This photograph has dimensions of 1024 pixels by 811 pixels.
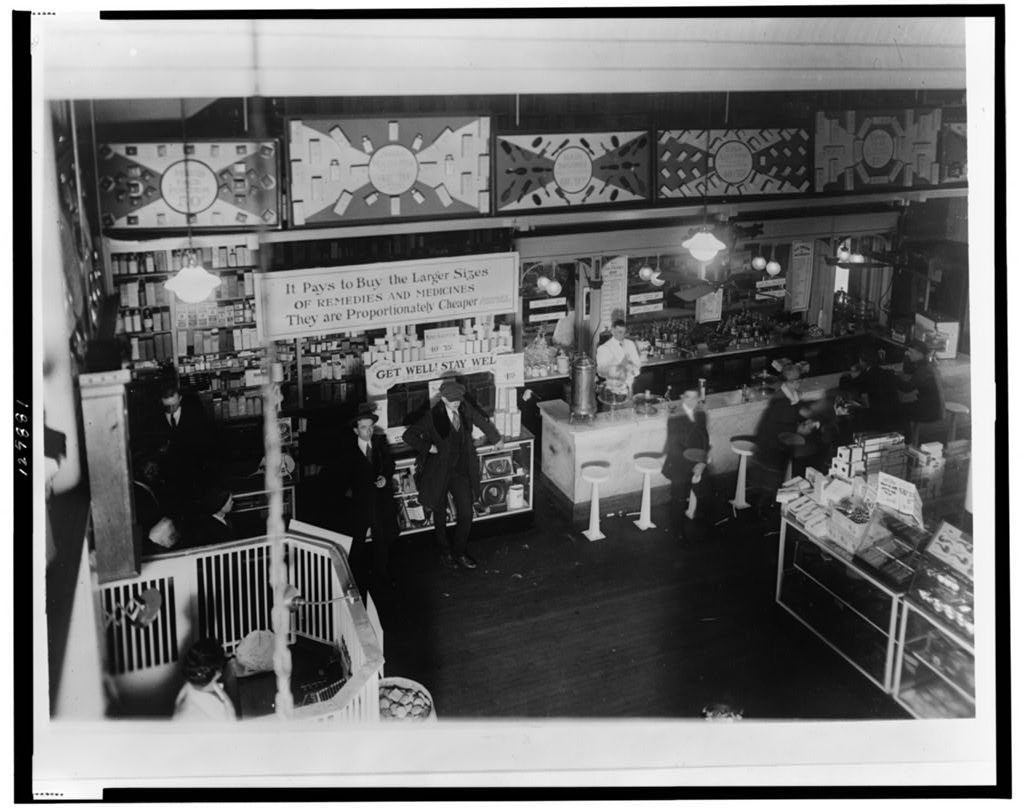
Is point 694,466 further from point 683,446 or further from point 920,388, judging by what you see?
point 920,388

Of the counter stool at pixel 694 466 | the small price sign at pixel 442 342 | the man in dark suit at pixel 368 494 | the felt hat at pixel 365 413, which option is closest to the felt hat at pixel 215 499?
the man in dark suit at pixel 368 494

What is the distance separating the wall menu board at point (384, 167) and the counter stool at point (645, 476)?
7.58 ft

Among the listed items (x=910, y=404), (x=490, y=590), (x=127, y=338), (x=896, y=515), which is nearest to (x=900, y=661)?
(x=896, y=515)

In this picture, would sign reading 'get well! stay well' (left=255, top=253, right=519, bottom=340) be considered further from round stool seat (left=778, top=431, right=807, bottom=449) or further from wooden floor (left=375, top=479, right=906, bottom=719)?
round stool seat (left=778, top=431, right=807, bottom=449)

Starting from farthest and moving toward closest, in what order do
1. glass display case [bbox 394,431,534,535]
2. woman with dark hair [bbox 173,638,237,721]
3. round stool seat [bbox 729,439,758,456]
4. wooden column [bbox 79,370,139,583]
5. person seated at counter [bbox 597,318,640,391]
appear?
person seated at counter [bbox 597,318,640,391] < round stool seat [bbox 729,439,758,456] < glass display case [bbox 394,431,534,535] < woman with dark hair [bbox 173,638,237,721] < wooden column [bbox 79,370,139,583]

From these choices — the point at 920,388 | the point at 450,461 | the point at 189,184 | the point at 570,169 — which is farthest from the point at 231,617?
the point at 920,388

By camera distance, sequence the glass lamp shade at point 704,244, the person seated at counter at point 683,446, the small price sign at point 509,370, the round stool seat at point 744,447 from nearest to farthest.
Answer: the glass lamp shade at point 704,244 < the small price sign at point 509,370 < the person seated at counter at point 683,446 < the round stool seat at point 744,447

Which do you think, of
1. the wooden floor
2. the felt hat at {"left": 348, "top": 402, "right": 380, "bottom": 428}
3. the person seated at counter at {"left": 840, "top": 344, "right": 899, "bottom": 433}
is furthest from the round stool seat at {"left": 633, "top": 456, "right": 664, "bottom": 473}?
the felt hat at {"left": 348, "top": 402, "right": 380, "bottom": 428}

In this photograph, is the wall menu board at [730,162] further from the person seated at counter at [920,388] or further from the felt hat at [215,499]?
the felt hat at [215,499]

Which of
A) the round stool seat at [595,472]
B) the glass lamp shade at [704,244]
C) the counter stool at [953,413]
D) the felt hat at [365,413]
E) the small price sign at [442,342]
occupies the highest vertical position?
the glass lamp shade at [704,244]

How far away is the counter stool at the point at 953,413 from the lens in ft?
18.6

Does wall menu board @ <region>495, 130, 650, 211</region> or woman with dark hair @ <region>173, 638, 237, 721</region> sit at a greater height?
wall menu board @ <region>495, 130, 650, 211</region>

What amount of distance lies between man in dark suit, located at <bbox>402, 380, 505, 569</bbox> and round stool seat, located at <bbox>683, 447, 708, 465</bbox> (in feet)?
5.04

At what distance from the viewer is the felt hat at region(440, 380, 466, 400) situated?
5.99 m
